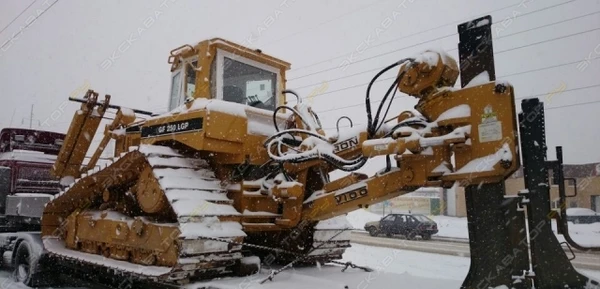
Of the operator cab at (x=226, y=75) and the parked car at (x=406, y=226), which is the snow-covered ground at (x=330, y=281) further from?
the parked car at (x=406, y=226)

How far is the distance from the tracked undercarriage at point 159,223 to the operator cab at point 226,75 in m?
1.01

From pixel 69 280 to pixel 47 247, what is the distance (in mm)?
591

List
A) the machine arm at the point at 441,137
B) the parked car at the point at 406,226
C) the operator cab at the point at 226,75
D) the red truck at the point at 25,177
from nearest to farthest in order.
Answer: the machine arm at the point at 441,137 < the operator cab at the point at 226,75 < the red truck at the point at 25,177 < the parked car at the point at 406,226

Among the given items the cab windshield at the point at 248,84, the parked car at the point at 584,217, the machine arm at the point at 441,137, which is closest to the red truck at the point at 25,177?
the cab windshield at the point at 248,84

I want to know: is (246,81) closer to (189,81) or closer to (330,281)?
(189,81)

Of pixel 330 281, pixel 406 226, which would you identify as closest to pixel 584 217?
pixel 406 226

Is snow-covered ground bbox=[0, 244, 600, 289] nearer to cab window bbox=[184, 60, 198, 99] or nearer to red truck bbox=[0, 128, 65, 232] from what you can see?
red truck bbox=[0, 128, 65, 232]

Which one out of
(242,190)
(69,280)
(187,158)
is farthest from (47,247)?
(242,190)

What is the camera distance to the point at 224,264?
4691 mm

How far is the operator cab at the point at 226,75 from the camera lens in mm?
5750

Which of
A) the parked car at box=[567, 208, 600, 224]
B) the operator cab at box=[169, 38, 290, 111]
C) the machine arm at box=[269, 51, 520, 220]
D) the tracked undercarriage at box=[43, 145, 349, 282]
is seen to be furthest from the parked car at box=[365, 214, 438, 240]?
the machine arm at box=[269, 51, 520, 220]

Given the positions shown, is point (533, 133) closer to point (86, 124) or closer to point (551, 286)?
point (551, 286)

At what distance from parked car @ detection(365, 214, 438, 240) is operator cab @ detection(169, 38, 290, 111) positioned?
51.4 ft

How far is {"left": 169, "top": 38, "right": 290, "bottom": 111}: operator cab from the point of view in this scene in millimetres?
5750
